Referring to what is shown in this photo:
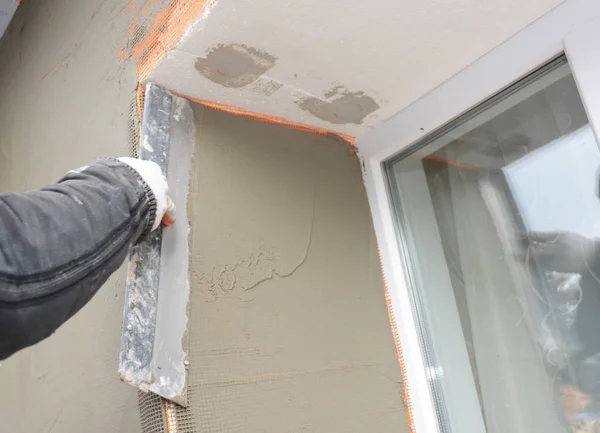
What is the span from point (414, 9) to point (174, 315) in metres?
0.72

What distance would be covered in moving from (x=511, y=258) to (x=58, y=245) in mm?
905

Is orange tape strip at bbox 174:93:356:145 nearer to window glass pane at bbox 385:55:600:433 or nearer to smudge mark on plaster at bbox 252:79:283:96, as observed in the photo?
smudge mark on plaster at bbox 252:79:283:96

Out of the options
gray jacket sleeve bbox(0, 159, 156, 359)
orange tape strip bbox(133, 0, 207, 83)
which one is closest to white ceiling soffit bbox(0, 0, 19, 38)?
orange tape strip bbox(133, 0, 207, 83)

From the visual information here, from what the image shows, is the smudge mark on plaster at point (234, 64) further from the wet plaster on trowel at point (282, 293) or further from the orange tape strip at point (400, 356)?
the orange tape strip at point (400, 356)

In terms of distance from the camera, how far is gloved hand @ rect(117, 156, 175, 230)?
845 millimetres

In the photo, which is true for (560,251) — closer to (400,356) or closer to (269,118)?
(400,356)

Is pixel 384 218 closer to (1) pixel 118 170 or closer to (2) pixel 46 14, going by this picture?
(1) pixel 118 170

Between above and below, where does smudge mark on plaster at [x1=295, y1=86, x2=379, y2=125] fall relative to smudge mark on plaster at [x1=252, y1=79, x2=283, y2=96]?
below

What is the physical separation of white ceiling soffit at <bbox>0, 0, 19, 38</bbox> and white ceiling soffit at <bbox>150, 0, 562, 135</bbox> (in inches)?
61.0

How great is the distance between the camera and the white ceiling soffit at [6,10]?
2.08 metres

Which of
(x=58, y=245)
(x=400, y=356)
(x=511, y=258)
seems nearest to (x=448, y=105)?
(x=511, y=258)

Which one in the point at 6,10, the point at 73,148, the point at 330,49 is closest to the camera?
the point at 330,49

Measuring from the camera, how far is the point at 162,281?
2.93ft

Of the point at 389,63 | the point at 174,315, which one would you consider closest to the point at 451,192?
the point at 389,63
